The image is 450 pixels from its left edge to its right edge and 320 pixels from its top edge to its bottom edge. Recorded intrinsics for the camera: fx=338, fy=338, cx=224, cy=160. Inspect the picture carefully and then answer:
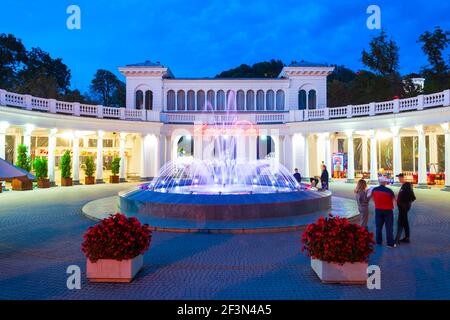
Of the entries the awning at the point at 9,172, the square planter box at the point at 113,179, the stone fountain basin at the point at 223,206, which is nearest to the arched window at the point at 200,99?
the square planter box at the point at 113,179

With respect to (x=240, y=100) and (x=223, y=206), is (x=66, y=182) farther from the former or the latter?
(x=240, y=100)

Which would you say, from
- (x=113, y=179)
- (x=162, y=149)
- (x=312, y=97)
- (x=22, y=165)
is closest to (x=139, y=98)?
(x=162, y=149)

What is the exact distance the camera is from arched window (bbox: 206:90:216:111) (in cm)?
4331

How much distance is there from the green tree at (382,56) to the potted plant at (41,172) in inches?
2228

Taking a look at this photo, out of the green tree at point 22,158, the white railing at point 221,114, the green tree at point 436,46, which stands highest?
the green tree at point 436,46

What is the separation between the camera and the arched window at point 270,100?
43.8 metres

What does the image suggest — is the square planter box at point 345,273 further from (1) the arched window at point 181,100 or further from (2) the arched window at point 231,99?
(1) the arched window at point 181,100

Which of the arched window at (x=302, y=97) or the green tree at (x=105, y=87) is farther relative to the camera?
the green tree at (x=105, y=87)

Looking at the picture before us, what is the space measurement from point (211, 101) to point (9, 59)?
40.9 meters

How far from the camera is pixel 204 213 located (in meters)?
13.4

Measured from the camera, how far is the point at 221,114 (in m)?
42.2

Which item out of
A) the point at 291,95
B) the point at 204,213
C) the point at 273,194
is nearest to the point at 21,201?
the point at 204,213
